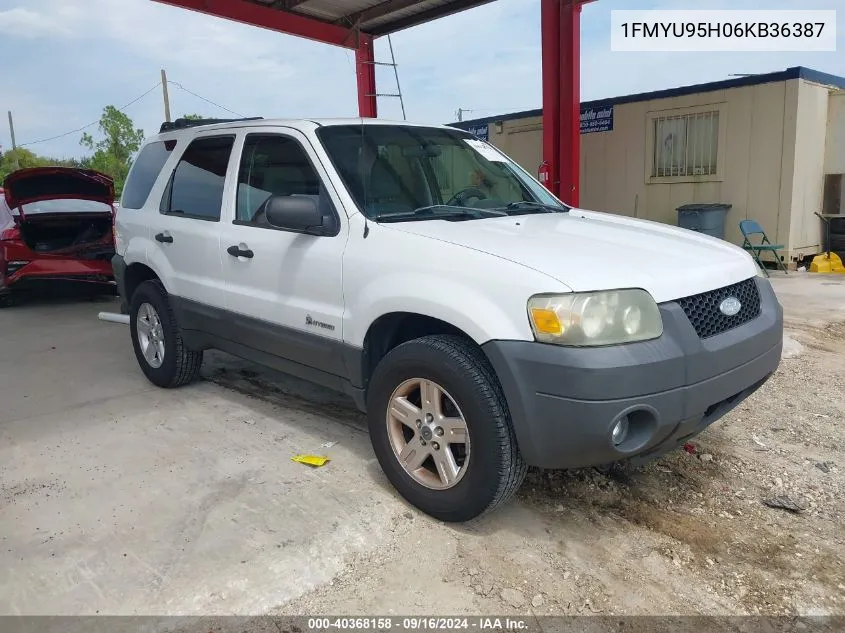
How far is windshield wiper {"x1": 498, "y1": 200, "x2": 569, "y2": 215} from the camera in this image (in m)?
3.86

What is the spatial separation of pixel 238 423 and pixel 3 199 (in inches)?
286

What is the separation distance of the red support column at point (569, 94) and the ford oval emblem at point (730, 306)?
23.0 feet

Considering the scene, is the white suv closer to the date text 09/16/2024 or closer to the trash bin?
the date text 09/16/2024

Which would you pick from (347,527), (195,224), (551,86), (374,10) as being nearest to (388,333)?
(347,527)

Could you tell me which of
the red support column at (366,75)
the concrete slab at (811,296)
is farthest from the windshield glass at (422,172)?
the red support column at (366,75)

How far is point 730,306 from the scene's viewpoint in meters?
2.94

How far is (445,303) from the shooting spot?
9.27 ft

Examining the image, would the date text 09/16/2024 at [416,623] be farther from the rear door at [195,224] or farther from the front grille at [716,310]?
the rear door at [195,224]

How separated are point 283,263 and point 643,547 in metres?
2.30

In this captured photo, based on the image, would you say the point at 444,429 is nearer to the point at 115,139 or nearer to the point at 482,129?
the point at 482,129

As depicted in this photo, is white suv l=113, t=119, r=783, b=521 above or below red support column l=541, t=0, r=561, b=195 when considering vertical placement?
below

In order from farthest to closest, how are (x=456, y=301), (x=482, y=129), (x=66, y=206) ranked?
(x=482, y=129)
(x=66, y=206)
(x=456, y=301)

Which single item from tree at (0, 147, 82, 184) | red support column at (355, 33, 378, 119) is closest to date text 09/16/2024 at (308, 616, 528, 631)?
red support column at (355, 33, 378, 119)

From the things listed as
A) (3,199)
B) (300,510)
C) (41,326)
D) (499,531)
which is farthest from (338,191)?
(3,199)
